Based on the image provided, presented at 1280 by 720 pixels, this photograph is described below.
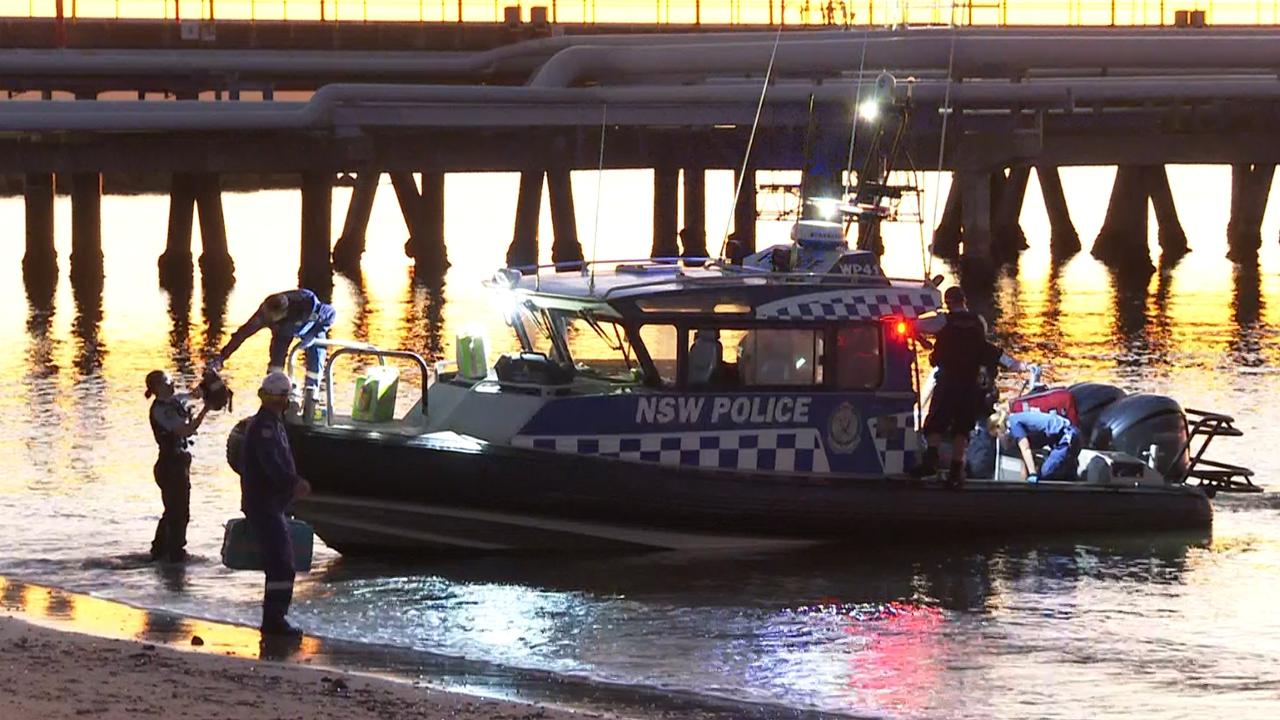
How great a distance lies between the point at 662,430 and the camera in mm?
17266

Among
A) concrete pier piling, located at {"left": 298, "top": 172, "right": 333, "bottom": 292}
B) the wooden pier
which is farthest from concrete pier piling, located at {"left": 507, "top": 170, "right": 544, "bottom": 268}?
concrete pier piling, located at {"left": 298, "top": 172, "right": 333, "bottom": 292}

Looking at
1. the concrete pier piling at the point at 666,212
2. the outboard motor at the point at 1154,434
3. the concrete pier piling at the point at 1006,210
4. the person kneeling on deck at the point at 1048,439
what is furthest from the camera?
the concrete pier piling at the point at 1006,210

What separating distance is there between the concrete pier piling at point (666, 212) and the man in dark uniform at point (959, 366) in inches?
1044

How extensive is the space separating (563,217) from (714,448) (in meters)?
28.1

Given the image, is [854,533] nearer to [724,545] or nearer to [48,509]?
[724,545]

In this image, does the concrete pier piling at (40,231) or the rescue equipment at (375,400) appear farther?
the concrete pier piling at (40,231)

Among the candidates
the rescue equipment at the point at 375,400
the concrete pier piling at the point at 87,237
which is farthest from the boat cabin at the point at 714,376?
the concrete pier piling at the point at 87,237

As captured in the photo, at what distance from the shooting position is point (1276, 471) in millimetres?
22125

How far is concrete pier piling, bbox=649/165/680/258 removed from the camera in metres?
44.4

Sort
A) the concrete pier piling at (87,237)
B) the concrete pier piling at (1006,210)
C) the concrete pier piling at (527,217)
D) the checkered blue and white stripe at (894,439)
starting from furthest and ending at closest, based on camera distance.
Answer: the concrete pier piling at (1006,210)
the concrete pier piling at (527,217)
the concrete pier piling at (87,237)
the checkered blue and white stripe at (894,439)

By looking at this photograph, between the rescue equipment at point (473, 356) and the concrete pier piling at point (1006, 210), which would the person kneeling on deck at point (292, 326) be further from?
the concrete pier piling at point (1006, 210)

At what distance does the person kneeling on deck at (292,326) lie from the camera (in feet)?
56.3

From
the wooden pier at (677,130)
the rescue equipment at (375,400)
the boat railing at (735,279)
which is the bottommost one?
the rescue equipment at (375,400)

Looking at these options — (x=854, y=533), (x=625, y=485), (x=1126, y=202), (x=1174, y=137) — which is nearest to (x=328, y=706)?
(x=625, y=485)
